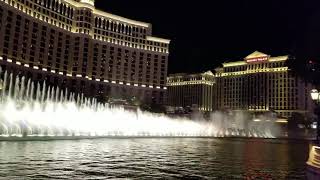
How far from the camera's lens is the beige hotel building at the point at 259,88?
15138 cm

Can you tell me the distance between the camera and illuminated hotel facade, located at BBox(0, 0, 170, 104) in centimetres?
10875

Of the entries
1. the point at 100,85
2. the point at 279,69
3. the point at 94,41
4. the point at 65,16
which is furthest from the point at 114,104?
the point at 279,69

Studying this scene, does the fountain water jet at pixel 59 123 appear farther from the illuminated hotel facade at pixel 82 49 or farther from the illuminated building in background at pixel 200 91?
the illuminated building in background at pixel 200 91

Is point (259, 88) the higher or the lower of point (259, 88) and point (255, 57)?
the lower

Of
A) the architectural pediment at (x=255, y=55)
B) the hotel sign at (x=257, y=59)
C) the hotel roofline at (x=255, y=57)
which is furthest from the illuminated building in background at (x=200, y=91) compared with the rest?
the architectural pediment at (x=255, y=55)

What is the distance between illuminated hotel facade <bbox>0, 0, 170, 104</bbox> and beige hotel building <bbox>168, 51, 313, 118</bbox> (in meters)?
37.1

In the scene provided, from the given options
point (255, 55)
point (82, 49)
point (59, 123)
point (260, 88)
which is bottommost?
point (59, 123)

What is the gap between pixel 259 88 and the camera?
168m

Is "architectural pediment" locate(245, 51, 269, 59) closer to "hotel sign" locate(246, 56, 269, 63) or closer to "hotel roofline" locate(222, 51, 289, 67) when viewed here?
"hotel roofline" locate(222, 51, 289, 67)

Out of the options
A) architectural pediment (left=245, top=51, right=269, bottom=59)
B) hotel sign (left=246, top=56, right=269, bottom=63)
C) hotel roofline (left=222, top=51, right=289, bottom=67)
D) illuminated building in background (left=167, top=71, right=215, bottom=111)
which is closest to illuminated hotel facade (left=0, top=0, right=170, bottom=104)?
illuminated building in background (left=167, top=71, right=215, bottom=111)

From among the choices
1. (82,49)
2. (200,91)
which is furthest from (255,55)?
(82,49)

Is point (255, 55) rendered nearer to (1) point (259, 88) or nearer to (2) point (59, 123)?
(1) point (259, 88)

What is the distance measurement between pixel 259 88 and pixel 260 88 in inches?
20.6

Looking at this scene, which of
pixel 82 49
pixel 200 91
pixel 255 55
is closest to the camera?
pixel 82 49
